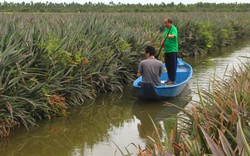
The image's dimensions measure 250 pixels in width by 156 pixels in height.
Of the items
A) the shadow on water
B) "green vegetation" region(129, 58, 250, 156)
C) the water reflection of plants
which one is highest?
"green vegetation" region(129, 58, 250, 156)

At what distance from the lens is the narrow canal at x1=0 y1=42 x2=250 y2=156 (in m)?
6.37

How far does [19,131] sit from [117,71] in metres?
4.27

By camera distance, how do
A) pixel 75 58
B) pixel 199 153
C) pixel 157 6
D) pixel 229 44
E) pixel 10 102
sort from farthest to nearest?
1. pixel 157 6
2. pixel 229 44
3. pixel 75 58
4. pixel 10 102
5. pixel 199 153

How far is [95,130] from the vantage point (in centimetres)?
748

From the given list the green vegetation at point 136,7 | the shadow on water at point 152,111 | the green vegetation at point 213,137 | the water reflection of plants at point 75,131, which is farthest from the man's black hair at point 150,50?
the green vegetation at point 136,7

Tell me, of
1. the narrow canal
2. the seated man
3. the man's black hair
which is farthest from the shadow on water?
the man's black hair

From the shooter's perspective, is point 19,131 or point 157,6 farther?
point 157,6

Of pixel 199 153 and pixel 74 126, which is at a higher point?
pixel 199 153

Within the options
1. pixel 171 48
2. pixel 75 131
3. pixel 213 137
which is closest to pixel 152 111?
pixel 75 131

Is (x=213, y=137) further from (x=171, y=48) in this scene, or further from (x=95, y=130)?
(x=171, y=48)

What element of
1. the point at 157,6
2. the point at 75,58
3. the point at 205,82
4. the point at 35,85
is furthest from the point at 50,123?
the point at 157,6

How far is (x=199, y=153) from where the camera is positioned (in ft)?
11.5

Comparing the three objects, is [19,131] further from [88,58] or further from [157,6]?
[157,6]

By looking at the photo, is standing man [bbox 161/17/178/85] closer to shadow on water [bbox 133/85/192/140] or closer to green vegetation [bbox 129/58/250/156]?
shadow on water [bbox 133/85/192/140]
